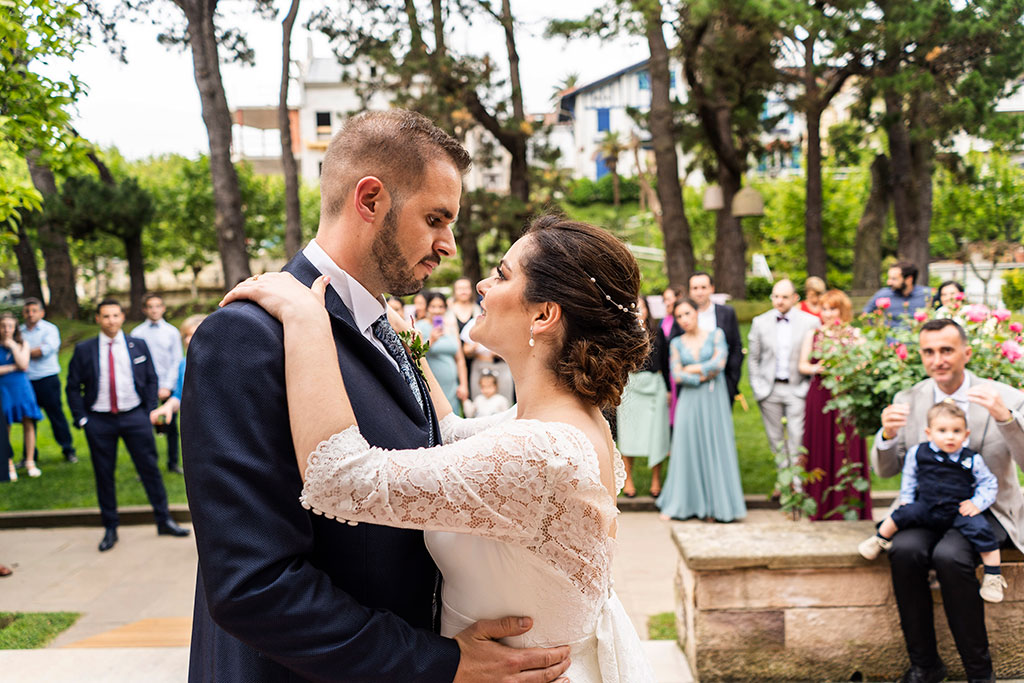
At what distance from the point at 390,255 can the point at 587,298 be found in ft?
1.52

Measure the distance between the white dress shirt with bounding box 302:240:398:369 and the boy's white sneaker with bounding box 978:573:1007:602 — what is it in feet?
10.5

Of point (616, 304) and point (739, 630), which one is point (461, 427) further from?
point (739, 630)

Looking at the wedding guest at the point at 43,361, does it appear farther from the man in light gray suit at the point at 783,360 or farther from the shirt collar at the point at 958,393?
the shirt collar at the point at 958,393

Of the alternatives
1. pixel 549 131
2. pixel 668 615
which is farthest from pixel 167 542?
pixel 549 131

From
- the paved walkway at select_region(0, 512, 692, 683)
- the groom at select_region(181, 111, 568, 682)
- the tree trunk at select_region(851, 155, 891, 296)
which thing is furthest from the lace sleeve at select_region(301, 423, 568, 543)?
the tree trunk at select_region(851, 155, 891, 296)

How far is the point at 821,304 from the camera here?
8219mm

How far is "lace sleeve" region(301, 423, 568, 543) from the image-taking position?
1431 mm

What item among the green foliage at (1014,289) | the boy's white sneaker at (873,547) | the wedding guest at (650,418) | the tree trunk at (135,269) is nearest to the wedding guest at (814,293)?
the wedding guest at (650,418)

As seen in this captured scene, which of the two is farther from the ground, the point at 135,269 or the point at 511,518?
the point at 135,269

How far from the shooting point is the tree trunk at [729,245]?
56.9ft

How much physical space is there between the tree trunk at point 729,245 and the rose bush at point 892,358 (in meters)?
12.4

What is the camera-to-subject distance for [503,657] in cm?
165

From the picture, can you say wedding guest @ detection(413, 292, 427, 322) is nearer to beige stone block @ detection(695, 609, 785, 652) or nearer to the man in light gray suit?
the man in light gray suit

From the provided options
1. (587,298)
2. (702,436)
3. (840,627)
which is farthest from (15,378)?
(587,298)
